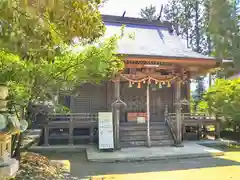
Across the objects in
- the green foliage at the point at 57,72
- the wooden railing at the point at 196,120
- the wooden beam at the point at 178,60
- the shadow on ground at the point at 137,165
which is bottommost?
the shadow on ground at the point at 137,165

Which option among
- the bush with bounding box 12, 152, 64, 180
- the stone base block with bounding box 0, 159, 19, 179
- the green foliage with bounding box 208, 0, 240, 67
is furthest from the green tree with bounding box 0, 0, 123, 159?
the green foliage with bounding box 208, 0, 240, 67

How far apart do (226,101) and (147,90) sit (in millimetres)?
3241

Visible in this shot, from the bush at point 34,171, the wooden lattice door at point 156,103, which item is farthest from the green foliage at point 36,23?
the wooden lattice door at point 156,103

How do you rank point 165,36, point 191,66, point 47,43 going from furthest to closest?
point 165,36 < point 191,66 < point 47,43

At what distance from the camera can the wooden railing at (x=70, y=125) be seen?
881 centimetres

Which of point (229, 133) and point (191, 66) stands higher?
point (191, 66)

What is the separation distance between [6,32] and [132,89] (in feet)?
27.8

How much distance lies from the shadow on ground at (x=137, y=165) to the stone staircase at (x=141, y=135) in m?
1.60

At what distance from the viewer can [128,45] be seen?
959 cm

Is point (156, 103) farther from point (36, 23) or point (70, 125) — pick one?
point (36, 23)

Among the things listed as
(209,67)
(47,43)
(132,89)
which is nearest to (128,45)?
(132,89)

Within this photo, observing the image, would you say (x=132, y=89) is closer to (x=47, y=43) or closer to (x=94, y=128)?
(x=94, y=128)

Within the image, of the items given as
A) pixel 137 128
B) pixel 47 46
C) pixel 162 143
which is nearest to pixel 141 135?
pixel 137 128

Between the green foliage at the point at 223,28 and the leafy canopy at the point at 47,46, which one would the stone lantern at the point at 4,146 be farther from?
the green foliage at the point at 223,28
